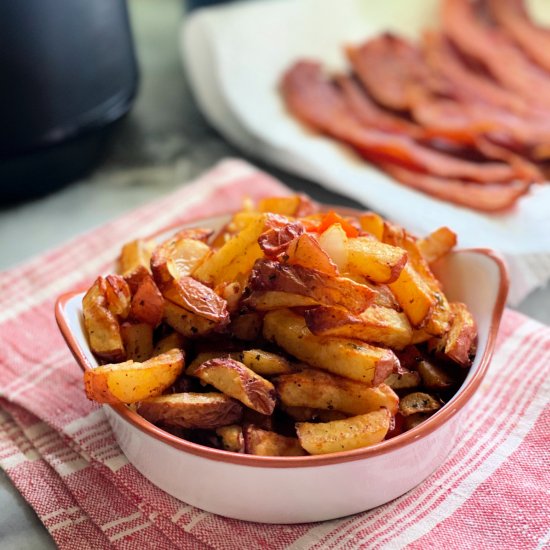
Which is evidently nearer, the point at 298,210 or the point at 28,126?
the point at 298,210

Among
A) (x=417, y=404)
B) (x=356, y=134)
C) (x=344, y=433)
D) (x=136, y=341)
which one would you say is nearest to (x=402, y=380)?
(x=417, y=404)

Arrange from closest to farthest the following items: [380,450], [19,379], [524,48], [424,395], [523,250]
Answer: [380,450] < [424,395] < [19,379] < [523,250] < [524,48]

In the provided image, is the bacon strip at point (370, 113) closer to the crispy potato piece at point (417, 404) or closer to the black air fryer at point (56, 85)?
the black air fryer at point (56, 85)

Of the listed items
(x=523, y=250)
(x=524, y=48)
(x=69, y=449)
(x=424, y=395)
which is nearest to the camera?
(x=424, y=395)

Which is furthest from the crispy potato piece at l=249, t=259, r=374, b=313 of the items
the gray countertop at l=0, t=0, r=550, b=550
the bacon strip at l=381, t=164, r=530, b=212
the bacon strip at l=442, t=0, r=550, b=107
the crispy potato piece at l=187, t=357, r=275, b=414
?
the bacon strip at l=442, t=0, r=550, b=107

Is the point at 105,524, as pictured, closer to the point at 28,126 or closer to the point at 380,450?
the point at 380,450

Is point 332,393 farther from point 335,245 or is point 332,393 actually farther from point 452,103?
point 452,103

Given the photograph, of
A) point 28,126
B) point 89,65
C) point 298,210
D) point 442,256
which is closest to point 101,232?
point 28,126

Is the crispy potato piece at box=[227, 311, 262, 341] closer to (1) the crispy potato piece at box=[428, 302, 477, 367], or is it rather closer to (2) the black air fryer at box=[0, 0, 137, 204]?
(1) the crispy potato piece at box=[428, 302, 477, 367]
